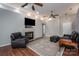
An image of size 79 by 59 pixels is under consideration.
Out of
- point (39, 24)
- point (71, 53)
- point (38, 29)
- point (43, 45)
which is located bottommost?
point (71, 53)

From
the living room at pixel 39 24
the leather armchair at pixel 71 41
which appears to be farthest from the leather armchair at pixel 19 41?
the leather armchair at pixel 71 41

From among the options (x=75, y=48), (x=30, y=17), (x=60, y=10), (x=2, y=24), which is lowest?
(x=75, y=48)

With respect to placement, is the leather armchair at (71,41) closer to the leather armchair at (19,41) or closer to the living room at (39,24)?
the living room at (39,24)

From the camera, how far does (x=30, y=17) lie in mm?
3426

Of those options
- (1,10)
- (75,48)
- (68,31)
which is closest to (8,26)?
(1,10)

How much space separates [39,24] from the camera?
11.5 ft

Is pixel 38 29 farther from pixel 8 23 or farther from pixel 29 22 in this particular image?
pixel 8 23

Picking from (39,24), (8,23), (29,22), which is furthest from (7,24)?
(39,24)

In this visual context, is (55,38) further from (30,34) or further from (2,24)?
(2,24)

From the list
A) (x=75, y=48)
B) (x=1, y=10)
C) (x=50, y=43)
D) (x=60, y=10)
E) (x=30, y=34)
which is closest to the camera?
(x=1, y=10)

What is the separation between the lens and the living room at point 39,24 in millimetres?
2857

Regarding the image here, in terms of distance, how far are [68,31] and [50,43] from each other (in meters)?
0.77

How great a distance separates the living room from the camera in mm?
2857

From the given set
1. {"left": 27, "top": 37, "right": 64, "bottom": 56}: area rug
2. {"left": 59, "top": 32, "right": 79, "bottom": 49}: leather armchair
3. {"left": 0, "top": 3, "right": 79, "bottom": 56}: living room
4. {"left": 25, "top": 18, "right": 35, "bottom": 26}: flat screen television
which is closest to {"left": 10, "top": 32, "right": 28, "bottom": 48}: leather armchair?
{"left": 0, "top": 3, "right": 79, "bottom": 56}: living room
